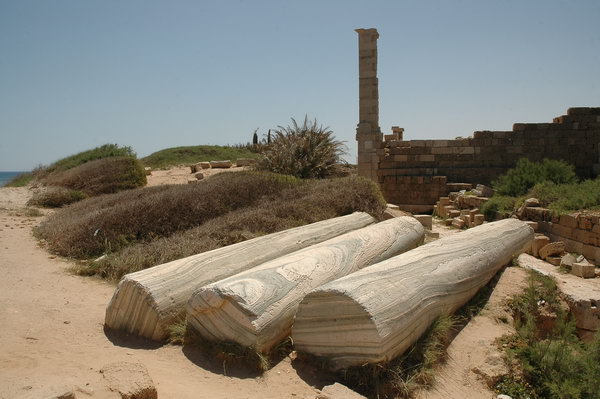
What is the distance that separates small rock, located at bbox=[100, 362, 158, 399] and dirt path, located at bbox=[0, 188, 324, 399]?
88mm

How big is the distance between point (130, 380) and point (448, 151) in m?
13.6

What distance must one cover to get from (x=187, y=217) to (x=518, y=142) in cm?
1089

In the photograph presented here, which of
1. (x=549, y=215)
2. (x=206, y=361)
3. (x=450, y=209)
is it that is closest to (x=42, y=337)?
(x=206, y=361)

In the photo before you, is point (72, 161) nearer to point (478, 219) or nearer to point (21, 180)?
point (21, 180)

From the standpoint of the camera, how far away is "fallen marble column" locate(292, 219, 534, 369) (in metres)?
3.72

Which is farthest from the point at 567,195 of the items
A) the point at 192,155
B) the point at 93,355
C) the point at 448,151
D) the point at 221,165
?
the point at 192,155

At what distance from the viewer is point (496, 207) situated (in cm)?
1202

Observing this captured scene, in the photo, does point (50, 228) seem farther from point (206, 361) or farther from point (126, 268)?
point (206, 361)

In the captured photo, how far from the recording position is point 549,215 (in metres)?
10.8

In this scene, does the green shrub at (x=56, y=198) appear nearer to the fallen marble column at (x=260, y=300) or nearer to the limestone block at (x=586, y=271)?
the fallen marble column at (x=260, y=300)

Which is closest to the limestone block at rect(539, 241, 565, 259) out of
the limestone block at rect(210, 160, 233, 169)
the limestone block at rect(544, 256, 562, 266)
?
the limestone block at rect(544, 256, 562, 266)

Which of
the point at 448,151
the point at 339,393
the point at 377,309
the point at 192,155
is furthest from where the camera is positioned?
the point at 192,155

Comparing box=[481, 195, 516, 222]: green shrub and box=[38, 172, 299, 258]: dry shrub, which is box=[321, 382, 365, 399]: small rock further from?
box=[481, 195, 516, 222]: green shrub

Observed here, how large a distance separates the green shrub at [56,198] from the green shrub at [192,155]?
29.0 ft
